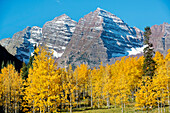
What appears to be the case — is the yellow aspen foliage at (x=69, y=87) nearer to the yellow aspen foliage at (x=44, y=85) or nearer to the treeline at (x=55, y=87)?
the treeline at (x=55, y=87)

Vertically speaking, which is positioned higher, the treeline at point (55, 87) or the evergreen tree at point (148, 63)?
the evergreen tree at point (148, 63)

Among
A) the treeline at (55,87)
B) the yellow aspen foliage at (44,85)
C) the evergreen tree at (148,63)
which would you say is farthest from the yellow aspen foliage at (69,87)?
the evergreen tree at (148,63)

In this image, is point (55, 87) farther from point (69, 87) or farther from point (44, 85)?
point (69, 87)

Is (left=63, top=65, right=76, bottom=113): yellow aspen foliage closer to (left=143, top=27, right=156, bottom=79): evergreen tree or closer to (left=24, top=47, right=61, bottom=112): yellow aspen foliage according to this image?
(left=24, top=47, right=61, bottom=112): yellow aspen foliage

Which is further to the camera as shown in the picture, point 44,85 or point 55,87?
point 55,87

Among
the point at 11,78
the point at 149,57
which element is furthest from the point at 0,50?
the point at 149,57

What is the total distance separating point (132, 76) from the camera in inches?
1838

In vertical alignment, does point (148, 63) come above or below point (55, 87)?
above

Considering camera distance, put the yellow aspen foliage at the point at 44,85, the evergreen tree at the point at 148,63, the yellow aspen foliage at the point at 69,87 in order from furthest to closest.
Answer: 1. the evergreen tree at the point at 148,63
2. the yellow aspen foliage at the point at 69,87
3. the yellow aspen foliage at the point at 44,85

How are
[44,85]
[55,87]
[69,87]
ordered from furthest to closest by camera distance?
[69,87] < [55,87] < [44,85]

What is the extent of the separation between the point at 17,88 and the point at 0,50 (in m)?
121

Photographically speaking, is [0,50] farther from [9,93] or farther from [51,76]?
[51,76]

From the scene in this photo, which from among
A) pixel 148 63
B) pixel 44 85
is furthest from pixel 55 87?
pixel 148 63

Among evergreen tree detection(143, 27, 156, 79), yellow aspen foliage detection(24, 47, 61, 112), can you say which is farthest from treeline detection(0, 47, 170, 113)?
evergreen tree detection(143, 27, 156, 79)
